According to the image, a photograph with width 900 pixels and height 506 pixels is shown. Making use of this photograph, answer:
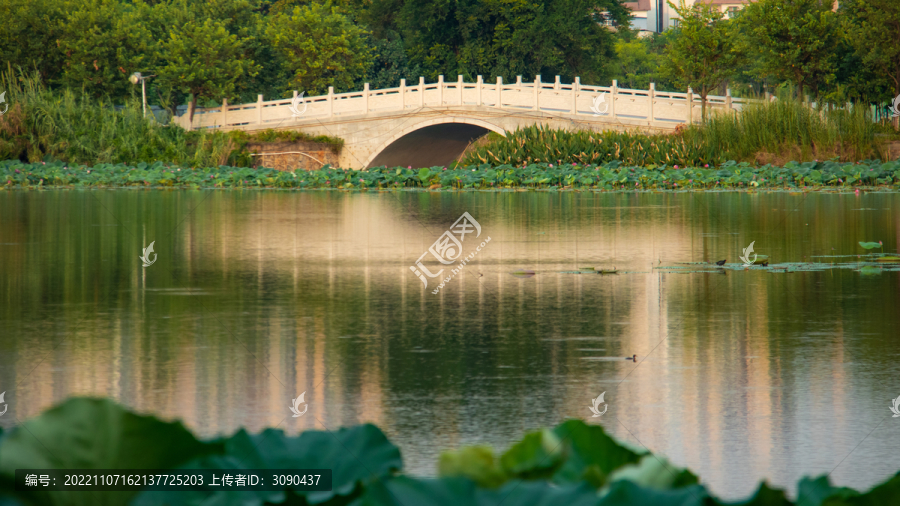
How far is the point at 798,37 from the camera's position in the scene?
89.5 ft

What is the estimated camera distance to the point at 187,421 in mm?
3221

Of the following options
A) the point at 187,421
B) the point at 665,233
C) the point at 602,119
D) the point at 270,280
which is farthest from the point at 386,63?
the point at 187,421

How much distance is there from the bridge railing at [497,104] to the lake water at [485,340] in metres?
17.5

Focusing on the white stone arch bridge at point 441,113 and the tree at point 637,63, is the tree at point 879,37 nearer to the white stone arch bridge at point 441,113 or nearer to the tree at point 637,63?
the white stone arch bridge at point 441,113

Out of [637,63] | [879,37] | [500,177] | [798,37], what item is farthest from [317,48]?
[637,63]

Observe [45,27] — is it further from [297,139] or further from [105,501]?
[105,501]

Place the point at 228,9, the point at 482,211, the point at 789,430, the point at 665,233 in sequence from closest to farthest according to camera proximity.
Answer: the point at 789,430 < the point at 665,233 < the point at 482,211 < the point at 228,9

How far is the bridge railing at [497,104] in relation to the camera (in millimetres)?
26925

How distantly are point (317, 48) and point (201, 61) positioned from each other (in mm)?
5245

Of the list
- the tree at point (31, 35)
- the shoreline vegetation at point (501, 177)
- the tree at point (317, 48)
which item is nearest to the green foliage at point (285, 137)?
the tree at point (317, 48)

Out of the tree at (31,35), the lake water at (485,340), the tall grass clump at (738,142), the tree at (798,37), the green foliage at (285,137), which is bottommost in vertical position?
the lake water at (485,340)

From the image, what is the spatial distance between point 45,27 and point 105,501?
119 ft

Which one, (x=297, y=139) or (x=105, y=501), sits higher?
(x=297, y=139)

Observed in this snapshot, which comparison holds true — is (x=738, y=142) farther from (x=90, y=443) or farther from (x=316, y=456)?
(x=90, y=443)
